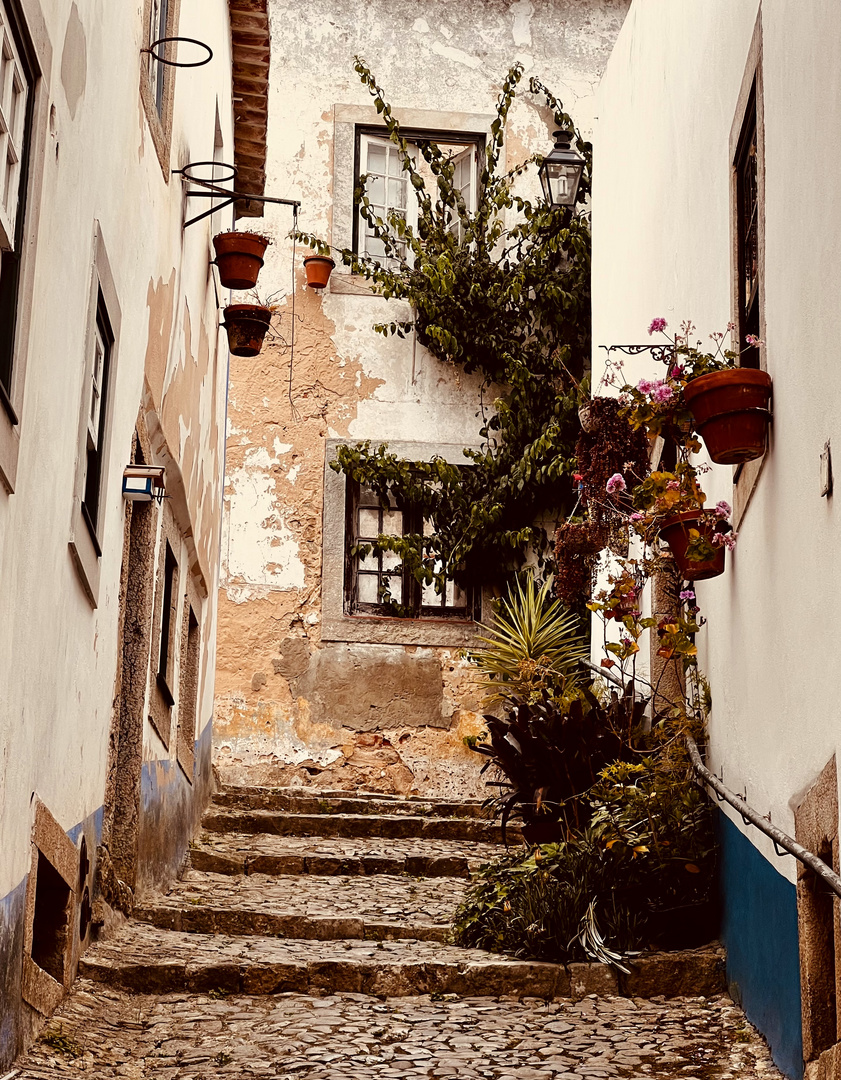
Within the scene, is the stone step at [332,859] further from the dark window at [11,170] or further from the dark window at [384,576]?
the dark window at [11,170]

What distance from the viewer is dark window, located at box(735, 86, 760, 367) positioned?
589 cm

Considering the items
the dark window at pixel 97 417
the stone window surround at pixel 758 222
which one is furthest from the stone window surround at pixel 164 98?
the stone window surround at pixel 758 222

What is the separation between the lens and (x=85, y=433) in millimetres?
5391

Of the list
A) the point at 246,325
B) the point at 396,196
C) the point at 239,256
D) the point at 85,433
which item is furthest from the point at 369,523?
the point at 85,433

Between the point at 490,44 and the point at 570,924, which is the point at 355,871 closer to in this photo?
the point at 570,924

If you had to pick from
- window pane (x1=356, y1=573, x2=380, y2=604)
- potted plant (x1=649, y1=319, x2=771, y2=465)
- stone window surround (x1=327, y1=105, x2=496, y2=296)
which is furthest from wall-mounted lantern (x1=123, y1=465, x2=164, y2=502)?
stone window surround (x1=327, y1=105, x2=496, y2=296)

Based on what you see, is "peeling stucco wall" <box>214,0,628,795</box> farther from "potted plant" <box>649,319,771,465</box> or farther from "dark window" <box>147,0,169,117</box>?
"potted plant" <box>649,319,771,465</box>

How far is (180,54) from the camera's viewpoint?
789 centimetres

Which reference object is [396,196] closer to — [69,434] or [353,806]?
[353,806]

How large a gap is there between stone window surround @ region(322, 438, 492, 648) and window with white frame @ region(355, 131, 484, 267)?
2.37 meters

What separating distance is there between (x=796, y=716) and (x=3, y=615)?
8.08 feet

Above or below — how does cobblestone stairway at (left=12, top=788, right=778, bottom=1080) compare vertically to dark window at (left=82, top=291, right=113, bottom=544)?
below

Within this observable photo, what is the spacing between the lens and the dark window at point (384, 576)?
40.3 ft

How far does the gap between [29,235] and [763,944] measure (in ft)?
11.3
